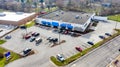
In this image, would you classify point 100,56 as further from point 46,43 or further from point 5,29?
point 5,29

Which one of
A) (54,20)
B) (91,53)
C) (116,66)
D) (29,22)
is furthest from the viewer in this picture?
(29,22)

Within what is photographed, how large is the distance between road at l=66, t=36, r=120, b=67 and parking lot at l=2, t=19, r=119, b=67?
377 centimetres

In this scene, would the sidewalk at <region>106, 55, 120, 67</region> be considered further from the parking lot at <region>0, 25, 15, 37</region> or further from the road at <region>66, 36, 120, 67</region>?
the parking lot at <region>0, 25, 15, 37</region>

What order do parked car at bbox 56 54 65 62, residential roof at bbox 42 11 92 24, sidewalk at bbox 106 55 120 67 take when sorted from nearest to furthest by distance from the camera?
sidewalk at bbox 106 55 120 67, parked car at bbox 56 54 65 62, residential roof at bbox 42 11 92 24

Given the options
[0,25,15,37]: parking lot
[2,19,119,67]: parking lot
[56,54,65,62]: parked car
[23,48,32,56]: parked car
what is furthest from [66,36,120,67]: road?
[0,25,15,37]: parking lot

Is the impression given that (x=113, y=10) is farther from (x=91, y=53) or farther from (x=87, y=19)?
(x=91, y=53)

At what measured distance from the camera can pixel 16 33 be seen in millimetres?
58156

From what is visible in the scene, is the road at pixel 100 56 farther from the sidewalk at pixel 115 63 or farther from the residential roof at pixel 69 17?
the residential roof at pixel 69 17

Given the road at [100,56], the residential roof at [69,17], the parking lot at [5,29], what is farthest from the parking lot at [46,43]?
the residential roof at [69,17]

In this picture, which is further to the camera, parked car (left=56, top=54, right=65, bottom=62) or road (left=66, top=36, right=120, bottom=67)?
parked car (left=56, top=54, right=65, bottom=62)

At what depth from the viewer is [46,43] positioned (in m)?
49.7

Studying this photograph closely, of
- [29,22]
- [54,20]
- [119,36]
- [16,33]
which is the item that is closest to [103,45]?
[119,36]

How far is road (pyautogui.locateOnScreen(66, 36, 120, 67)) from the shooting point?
3906 centimetres

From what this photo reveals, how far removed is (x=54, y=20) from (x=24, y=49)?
20024 mm
